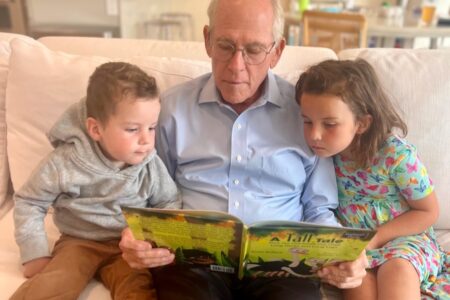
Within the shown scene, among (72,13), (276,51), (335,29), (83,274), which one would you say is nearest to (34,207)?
(83,274)

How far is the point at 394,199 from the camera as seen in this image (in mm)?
1280

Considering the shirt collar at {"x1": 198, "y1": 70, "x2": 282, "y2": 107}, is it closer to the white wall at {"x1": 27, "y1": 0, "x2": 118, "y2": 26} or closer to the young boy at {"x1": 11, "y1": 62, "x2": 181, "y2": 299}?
the young boy at {"x1": 11, "y1": 62, "x2": 181, "y2": 299}

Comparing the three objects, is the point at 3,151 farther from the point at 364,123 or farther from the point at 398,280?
the point at 398,280

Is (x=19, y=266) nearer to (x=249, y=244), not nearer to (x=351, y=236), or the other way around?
(x=249, y=244)

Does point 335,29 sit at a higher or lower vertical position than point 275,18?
lower

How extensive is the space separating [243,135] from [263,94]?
146mm

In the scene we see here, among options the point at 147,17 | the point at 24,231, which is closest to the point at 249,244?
the point at 24,231

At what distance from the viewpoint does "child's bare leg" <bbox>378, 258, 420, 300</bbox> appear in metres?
1.09

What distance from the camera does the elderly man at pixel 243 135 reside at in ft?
3.83

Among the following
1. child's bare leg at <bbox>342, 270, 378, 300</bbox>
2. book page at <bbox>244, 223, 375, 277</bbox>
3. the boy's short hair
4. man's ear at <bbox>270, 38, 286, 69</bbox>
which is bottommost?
child's bare leg at <bbox>342, 270, 378, 300</bbox>

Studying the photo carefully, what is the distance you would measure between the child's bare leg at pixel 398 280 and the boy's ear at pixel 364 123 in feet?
1.28

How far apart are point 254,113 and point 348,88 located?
0.95ft

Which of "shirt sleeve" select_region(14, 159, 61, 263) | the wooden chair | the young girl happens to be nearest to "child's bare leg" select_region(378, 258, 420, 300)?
the young girl

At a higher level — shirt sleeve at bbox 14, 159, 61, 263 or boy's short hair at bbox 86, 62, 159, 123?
boy's short hair at bbox 86, 62, 159, 123
